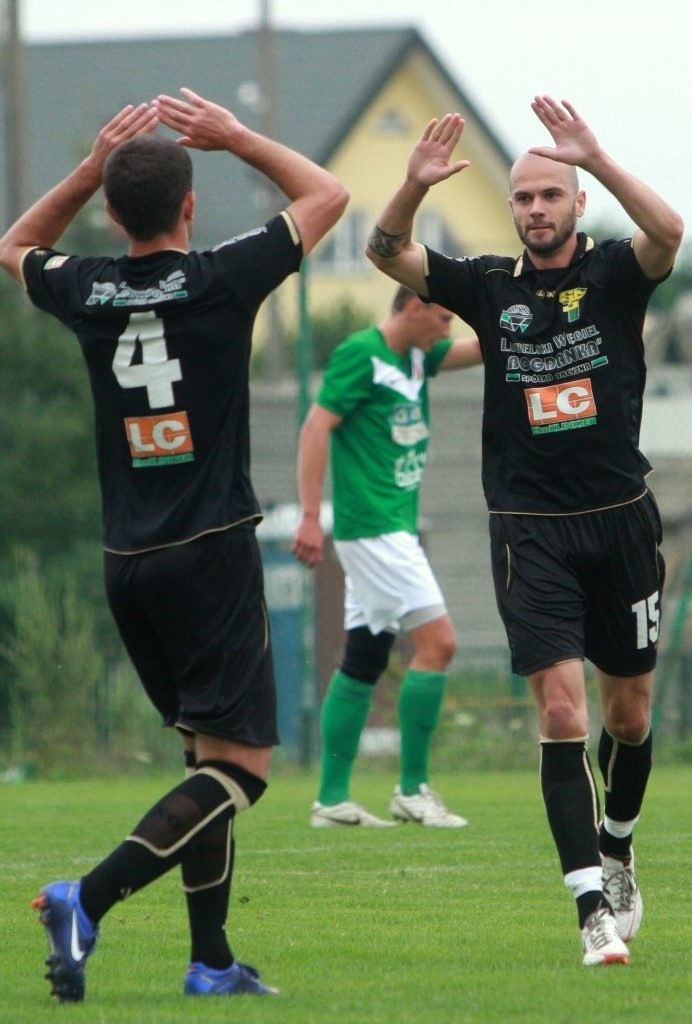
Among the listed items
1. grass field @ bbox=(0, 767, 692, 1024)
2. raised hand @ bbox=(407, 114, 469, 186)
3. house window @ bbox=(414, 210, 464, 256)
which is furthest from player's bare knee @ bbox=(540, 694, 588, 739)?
house window @ bbox=(414, 210, 464, 256)

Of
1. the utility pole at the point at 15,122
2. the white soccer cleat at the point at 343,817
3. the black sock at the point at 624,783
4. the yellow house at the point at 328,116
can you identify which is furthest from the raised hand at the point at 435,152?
the yellow house at the point at 328,116

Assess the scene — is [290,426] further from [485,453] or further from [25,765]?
[485,453]

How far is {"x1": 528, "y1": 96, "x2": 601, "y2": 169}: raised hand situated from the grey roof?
1630 inches

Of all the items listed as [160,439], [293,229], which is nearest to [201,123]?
[293,229]

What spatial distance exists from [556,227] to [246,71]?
46.7 meters

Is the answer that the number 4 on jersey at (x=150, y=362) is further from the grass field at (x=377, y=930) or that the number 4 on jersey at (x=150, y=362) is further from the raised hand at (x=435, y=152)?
the grass field at (x=377, y=930)

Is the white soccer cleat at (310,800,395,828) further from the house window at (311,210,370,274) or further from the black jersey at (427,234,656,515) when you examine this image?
the house window at (311,210,370,274)

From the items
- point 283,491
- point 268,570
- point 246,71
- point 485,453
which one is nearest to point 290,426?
point 283,491

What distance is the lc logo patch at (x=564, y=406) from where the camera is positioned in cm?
569

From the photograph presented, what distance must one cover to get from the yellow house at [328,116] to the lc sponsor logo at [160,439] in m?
40.8

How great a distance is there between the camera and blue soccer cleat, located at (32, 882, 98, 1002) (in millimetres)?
4594

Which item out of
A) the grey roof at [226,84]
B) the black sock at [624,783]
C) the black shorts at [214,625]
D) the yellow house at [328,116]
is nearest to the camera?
the black shorts at [214,625]

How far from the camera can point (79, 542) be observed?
2175cm

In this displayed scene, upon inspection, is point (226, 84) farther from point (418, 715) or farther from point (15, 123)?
point (418, 715)
